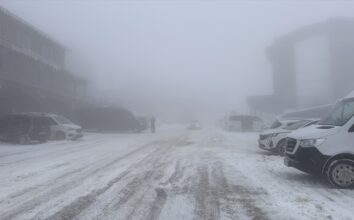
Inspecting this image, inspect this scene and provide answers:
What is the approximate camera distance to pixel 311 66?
75.2 m

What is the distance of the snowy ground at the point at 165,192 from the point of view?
6.91 m

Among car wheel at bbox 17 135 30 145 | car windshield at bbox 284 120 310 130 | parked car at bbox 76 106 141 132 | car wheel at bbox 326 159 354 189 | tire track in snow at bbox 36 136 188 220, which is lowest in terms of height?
tire track in snow at bbox 36 136 188 220

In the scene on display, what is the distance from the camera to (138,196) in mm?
8203

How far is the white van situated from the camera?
31.1 feet

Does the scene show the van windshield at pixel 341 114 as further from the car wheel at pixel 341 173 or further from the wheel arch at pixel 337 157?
the car wheel at pixel 341 173

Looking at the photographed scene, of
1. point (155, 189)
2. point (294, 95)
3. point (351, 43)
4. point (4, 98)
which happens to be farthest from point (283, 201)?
point (294, 95)

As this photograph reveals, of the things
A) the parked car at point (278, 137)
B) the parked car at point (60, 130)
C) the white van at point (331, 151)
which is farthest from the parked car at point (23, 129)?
the white van at point (331, 151)

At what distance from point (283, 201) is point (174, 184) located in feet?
8.49

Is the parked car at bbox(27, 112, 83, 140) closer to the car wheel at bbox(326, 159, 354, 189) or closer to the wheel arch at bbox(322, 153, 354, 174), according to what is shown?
the wheel arch at bbox(322, 153, 354, 174)

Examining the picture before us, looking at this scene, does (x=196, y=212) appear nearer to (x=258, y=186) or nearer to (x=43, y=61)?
(x=258, y=186)

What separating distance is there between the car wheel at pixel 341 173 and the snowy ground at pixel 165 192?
0.70 feet

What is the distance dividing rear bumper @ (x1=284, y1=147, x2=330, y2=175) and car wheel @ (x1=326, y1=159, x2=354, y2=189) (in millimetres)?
214

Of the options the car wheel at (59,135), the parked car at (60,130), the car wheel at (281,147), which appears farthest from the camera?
the car wheel at (59,135)

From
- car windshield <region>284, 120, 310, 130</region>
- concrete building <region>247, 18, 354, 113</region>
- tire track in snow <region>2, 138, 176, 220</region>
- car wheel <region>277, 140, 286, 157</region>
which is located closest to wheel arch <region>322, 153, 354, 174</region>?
tire track in snow <region>2, 138, 176, 220</region>
